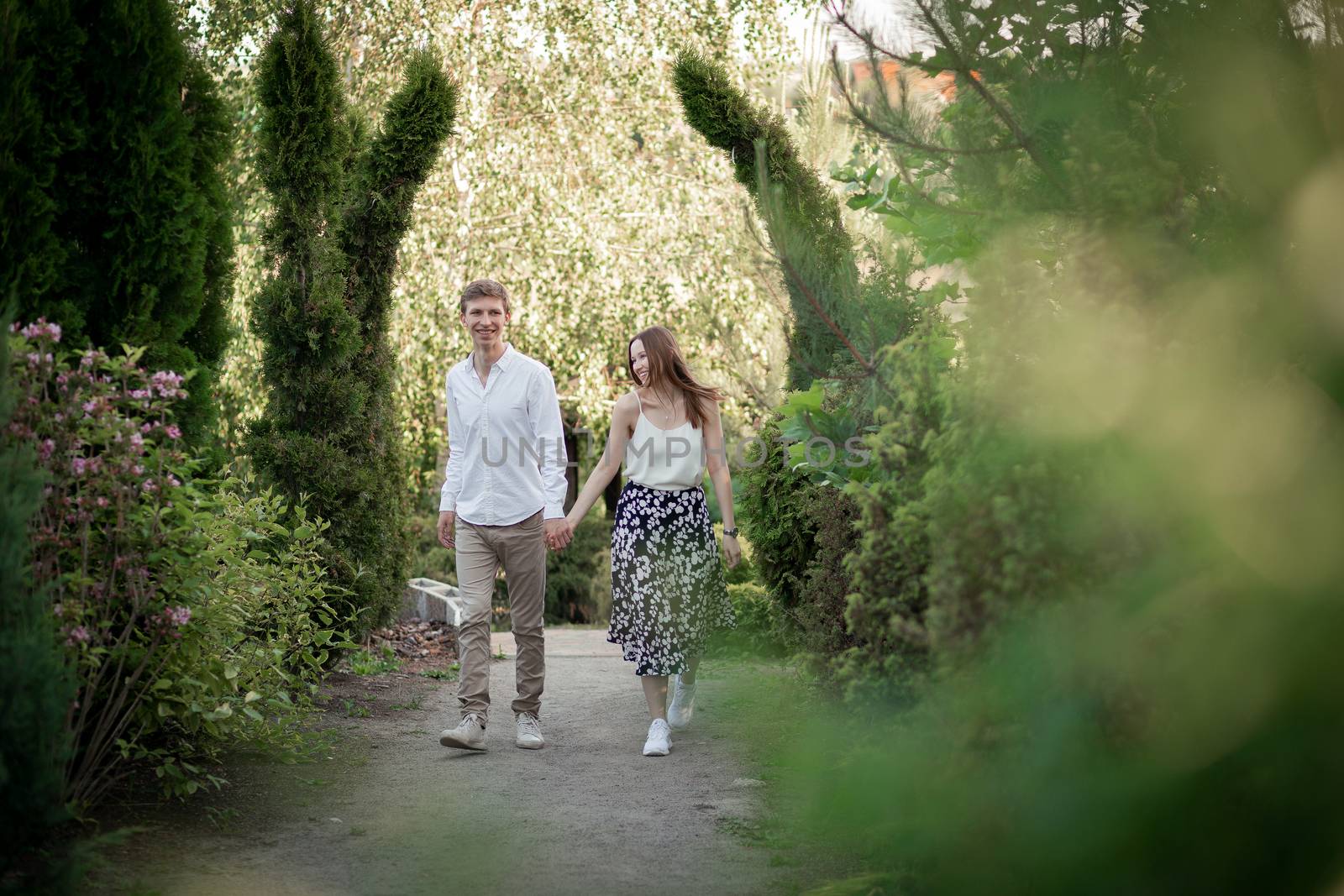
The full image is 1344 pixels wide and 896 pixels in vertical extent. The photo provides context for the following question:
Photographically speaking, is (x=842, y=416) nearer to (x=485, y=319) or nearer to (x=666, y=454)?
(x=666, y=454)

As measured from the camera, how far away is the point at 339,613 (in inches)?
285

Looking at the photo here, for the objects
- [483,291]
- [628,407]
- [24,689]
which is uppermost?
[483,291]

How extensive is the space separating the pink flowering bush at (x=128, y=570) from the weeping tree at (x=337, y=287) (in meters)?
2.37

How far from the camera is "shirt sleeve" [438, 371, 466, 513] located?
5461 mm

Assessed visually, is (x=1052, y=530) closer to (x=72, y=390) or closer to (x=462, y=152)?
(x=72, y=390)

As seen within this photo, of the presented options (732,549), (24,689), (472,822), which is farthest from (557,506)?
(24,689)

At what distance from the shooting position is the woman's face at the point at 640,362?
18.1 ft

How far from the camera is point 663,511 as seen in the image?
18.0ft

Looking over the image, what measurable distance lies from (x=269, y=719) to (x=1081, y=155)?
14.6 feet

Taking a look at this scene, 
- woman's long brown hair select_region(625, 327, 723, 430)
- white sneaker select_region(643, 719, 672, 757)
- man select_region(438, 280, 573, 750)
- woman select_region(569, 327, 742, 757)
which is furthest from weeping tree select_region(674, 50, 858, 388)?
white sneaker select_region(643, 719, 672, 757)

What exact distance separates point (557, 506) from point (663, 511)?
51 centimetres

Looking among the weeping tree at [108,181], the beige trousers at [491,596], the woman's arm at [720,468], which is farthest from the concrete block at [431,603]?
the weeping tree at [108,181]

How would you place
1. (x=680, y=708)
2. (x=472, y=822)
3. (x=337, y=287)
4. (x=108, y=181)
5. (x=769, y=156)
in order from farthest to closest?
(x=337, y=287)
(x=769, y=156)
(x=680, y=708)
(x=108, y=181)
(x=472, y=822)

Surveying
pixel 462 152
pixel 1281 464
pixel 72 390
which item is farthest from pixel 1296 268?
pixel 462 152
